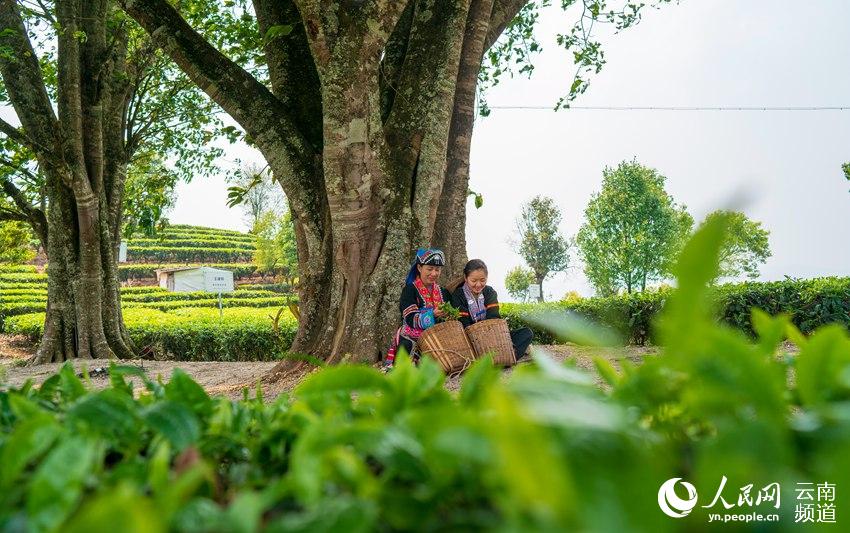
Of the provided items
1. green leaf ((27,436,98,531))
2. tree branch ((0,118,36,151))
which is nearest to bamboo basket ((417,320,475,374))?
green leaf ((27,436,98,531))

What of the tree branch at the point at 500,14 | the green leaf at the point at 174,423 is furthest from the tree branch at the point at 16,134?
the green leaf at the point at 174,423

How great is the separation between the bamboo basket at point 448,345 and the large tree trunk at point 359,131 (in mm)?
731

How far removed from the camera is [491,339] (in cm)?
711

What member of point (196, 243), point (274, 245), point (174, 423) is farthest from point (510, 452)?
point (196, 243)

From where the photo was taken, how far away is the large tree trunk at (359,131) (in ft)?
22.6

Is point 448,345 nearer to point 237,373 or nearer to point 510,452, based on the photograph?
point 237,373

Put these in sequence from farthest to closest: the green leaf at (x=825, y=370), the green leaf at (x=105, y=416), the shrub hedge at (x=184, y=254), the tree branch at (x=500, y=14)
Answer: the shrub hedge at (x=184, y=254)
the tree branch at (x=500, y=14)
the green leaf at (x=105, y=416)
the green leaf at (x=825, y=370)

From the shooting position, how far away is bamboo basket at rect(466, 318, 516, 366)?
7.05 m

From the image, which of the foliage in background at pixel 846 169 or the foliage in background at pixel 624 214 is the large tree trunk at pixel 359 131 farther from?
the foliage in background at pixel 624 214

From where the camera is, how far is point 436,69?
759cm

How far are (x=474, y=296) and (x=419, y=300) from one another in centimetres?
74

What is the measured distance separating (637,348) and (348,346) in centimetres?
504

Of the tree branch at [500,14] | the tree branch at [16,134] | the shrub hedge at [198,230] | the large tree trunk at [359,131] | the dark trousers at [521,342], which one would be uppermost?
the shrub hedge at [198,230]

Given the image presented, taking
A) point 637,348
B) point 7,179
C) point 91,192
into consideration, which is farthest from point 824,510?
point 7,179
